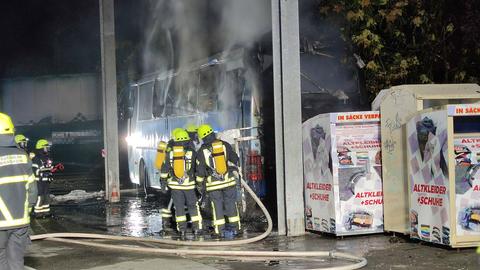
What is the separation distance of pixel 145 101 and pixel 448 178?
10.5m

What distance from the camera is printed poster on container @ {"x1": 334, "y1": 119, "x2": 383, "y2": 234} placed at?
9.07 meters

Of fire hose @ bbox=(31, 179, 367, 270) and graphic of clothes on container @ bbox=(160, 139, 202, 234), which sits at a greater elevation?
graphic of clothes on container @ bbox=(160, 139, 202, 234)

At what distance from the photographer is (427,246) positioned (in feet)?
27.3

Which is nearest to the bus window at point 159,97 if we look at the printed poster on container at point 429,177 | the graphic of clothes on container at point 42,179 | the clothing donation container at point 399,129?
the graphic of clothes on container at point 42,179

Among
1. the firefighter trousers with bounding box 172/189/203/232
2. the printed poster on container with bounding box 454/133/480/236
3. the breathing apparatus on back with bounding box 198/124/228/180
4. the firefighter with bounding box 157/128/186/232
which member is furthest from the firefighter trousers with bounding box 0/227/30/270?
the printed poster on container with bounding box 454/133/480/236

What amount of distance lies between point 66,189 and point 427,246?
14795mm

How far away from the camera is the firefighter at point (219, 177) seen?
9.68m

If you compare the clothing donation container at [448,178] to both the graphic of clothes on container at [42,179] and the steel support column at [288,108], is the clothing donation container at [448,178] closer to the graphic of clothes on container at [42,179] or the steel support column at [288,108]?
the steel support column at [288,108]

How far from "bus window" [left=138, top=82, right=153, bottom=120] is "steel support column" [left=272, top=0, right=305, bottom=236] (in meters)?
7.36

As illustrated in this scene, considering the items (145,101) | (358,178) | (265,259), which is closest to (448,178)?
(358,178)

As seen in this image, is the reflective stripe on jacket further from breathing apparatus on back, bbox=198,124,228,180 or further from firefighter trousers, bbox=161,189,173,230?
firefighter trousers, bbox=161,189,173,230

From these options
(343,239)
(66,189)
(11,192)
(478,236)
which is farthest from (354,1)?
(66,189)

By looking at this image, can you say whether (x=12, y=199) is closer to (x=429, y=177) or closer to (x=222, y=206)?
(x=222, y=206)

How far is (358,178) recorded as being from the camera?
29.9 ft
